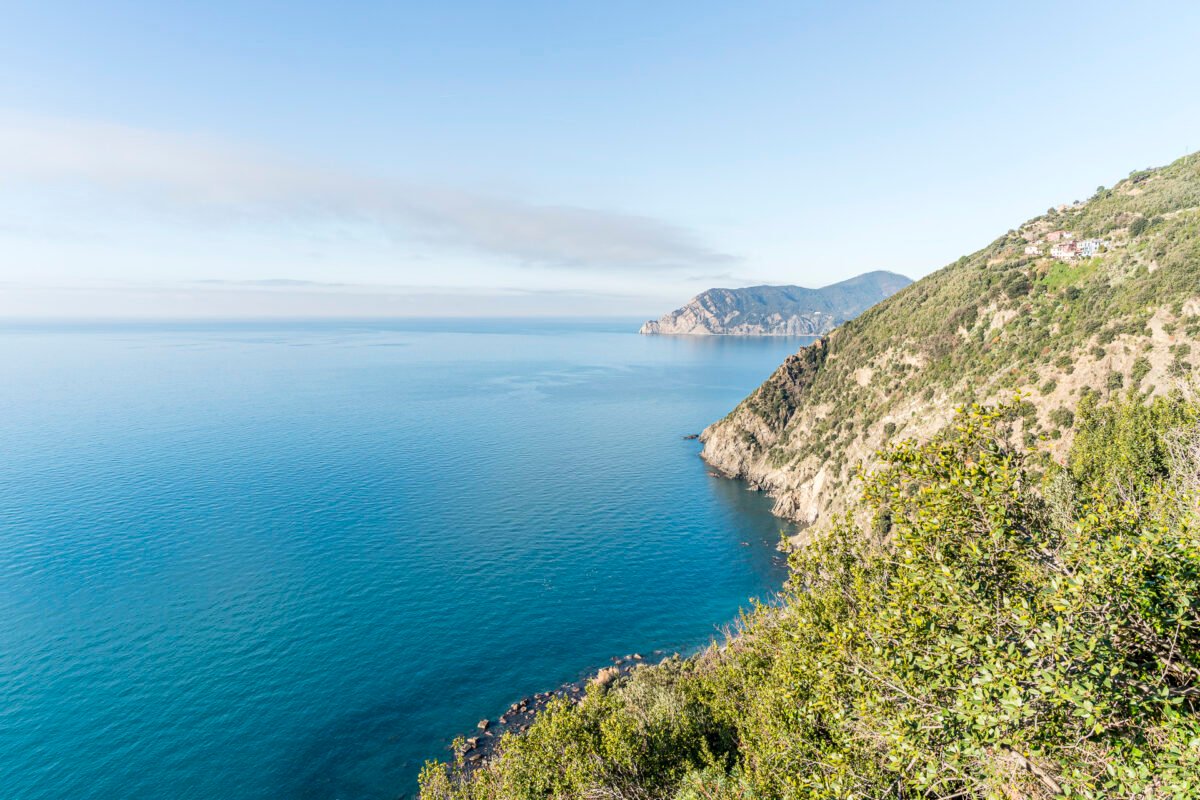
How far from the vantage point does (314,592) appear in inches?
2781

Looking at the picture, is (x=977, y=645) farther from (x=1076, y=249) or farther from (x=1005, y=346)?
(x=1076, y=249)

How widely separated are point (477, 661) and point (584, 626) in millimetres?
14330

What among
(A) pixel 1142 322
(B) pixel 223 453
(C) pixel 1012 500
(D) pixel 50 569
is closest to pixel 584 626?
(C) pixel 1012 500

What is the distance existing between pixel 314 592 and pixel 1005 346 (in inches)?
4611

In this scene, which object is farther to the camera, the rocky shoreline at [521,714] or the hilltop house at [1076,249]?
the hilltop house at [1076,249]

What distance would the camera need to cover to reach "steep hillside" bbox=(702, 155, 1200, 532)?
6888 cm

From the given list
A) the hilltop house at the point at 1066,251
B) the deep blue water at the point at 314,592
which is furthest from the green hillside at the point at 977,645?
the hilltop house at the point at 1066,251

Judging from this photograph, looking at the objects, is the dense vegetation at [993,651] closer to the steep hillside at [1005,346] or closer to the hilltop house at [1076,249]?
the steep hillside at [1005,346]

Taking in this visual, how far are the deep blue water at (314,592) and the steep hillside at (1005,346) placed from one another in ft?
53.7

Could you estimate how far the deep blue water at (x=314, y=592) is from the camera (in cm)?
4831

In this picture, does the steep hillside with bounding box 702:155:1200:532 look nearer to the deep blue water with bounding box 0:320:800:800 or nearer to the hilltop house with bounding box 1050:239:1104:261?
the hilltop house with bounding box 1050:239:1104:261

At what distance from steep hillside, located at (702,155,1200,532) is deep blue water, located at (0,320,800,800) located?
16356mm

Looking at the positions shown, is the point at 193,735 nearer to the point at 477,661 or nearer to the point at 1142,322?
the point at 477,661

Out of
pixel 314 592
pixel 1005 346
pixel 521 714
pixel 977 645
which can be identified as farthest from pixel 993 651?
pixel 1005 346
